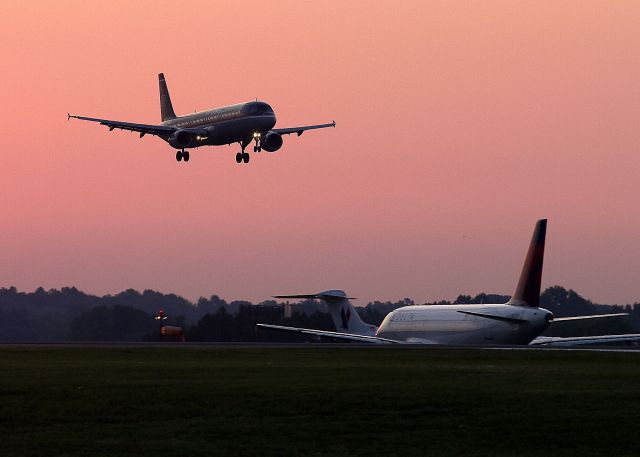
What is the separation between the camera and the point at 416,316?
111 metres

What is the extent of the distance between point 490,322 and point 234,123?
82.8ft

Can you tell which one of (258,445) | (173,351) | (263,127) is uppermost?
(263,127)

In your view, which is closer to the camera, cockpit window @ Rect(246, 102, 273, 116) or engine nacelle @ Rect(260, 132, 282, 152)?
cockpit window @ Rect(246, 102, 273, 116)

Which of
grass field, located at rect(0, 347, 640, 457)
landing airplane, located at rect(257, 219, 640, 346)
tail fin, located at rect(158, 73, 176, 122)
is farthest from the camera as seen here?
tail fin, located at rect(158, 73, 176, 122)

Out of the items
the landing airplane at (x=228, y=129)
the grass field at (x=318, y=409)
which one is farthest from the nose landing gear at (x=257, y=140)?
the grass field at (x=318, y=409)

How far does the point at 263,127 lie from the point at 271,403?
71.0 m

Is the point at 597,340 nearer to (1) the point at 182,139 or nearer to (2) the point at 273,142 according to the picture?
(2) the point at 273,142

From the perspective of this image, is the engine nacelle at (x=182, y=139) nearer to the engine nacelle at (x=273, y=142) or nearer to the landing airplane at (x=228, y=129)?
the landing airplane at (x=228, y=129)

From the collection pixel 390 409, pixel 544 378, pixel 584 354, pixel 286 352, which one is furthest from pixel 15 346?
pixel 390 409

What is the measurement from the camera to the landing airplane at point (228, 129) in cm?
10638

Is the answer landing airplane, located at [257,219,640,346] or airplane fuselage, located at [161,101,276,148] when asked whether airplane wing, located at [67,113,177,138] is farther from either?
landing airplane, located at [257,219,640,346]

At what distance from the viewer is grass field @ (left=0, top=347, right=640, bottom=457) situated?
96.1ft

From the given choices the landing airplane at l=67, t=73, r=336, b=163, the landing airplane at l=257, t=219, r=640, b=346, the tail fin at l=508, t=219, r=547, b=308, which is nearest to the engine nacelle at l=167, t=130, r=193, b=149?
the landing airplane at l=67, t=73, r=336, b=163

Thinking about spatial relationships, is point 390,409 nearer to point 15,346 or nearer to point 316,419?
point 316,419
